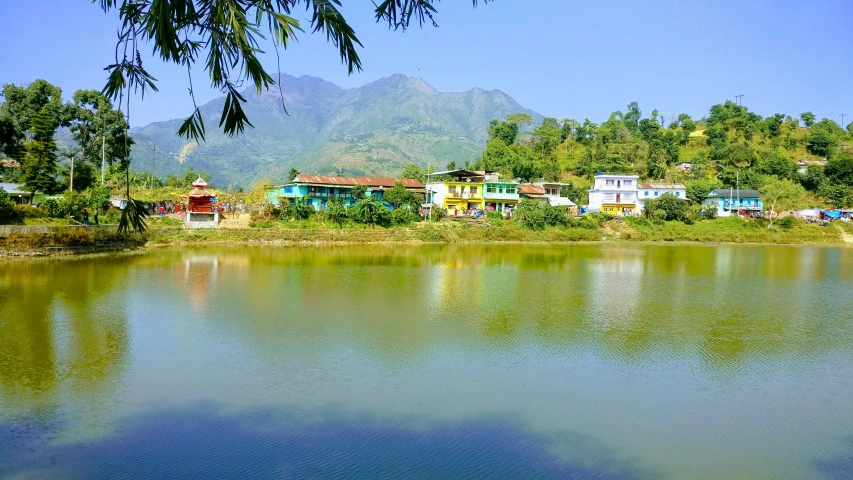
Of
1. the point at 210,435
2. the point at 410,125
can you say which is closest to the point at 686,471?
the point at 210,435

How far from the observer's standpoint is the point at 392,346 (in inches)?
457

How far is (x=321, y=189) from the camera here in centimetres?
4141

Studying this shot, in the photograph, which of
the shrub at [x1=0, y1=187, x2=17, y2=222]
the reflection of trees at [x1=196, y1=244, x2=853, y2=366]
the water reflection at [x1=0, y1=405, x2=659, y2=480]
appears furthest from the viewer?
the shrub at [x1=0, y1=187, x2=17, y2=222]

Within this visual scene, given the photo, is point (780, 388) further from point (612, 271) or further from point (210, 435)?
point (612, 271)

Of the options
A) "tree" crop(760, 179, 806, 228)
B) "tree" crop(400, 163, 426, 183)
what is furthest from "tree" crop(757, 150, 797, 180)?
"tree" crop(400, 163, 426, 183)

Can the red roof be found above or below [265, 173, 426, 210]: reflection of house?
above

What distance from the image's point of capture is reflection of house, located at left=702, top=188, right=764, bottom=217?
4656 cm

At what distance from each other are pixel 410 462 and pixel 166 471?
2.75 meters

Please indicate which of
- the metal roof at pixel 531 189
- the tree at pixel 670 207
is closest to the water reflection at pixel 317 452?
the tree at pixel 670 207

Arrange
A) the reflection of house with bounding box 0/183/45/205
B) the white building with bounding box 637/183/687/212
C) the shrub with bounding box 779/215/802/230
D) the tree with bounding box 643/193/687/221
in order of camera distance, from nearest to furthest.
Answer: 1. the reflection of house with bounding box 0/183/45/205
2. the shrub with bounding box 779/215/802/230
3. the tree with bounding box 643/193/687/221
4. the white building with bounding box 637/183/687/212

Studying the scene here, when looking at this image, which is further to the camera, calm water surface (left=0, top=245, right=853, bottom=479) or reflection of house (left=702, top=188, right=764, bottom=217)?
reflection of house (left=702, top=188, right=764, bottom=217)

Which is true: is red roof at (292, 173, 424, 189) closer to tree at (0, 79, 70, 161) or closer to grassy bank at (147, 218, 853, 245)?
grassy bank at (147, 218, 853, 245)

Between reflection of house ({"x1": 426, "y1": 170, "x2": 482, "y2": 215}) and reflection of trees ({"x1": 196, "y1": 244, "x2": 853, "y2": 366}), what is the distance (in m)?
16.0

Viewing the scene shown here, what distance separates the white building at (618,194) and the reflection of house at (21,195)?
1486 inches
